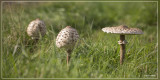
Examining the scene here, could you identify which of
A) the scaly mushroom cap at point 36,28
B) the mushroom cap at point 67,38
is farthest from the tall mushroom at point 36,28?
the mushroom cap at point 67,38

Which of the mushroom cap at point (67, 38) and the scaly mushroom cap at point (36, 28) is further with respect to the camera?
the scaly mushroom cap at point (36, 28)

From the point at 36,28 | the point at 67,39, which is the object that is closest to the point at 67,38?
the point at 67,39

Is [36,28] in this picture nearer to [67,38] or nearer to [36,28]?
[36,28]

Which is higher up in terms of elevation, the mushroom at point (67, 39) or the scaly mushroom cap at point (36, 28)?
the scaly mushroom cap at point (36, 28)

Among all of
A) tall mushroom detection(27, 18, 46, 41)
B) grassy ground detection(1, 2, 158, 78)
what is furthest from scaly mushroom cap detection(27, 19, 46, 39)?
grassy ground detection(1, 2, 158, 78)

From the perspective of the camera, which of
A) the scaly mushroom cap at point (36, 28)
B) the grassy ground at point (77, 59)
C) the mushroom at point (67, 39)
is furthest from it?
the scaly mushroom cap at point (36, 28)

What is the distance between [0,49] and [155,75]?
291cm

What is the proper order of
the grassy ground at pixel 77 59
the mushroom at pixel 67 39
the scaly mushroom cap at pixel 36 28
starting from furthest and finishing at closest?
the scaly mushroom cap at pixel 36 28 < the mushroom at pixel 67 39 < the grassy ground at pixel 77 59

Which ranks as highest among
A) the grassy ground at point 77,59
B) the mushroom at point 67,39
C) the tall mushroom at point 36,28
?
the tall mushroom at point 36,28

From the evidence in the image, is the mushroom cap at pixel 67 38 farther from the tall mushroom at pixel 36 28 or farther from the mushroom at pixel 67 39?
the tall mushroom at pixel 36 28

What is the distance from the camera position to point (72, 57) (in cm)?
360

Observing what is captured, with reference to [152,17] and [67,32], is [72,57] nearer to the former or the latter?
[67,32]

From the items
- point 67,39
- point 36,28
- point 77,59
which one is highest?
point 36,28

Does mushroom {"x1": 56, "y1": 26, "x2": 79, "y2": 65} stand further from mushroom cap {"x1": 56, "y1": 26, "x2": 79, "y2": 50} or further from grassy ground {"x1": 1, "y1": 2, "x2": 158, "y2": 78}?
grassy ground {"x1": 1, "y1": 2, "x2": 158, "y2": 78}
